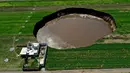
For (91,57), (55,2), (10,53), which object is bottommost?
(10,53)

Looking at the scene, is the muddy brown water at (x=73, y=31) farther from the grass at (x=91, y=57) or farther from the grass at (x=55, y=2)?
the grass at (x=55, y=2)

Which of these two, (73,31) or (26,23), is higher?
(26,23)

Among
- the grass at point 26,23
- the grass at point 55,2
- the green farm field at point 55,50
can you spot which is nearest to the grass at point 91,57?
the green farm field at point 55,50

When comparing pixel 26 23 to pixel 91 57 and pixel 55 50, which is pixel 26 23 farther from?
pixel 91 57

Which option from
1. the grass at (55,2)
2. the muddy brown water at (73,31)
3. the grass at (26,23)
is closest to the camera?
the muddy brown water at (73,31)

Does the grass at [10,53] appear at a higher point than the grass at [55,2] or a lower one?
lower

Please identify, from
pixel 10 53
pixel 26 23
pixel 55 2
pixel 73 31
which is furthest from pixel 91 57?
pixel 55 2

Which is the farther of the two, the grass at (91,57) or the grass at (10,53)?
the grass at (10,53)

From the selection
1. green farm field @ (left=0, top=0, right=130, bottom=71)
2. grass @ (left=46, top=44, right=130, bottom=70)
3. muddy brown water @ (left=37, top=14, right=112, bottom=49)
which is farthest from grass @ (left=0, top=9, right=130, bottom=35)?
grass @ (left=46, top=44, right=130, bottom=70)

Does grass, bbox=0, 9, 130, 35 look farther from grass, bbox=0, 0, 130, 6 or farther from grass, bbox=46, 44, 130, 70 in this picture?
grass, bbox=46, 44, 130, 70
